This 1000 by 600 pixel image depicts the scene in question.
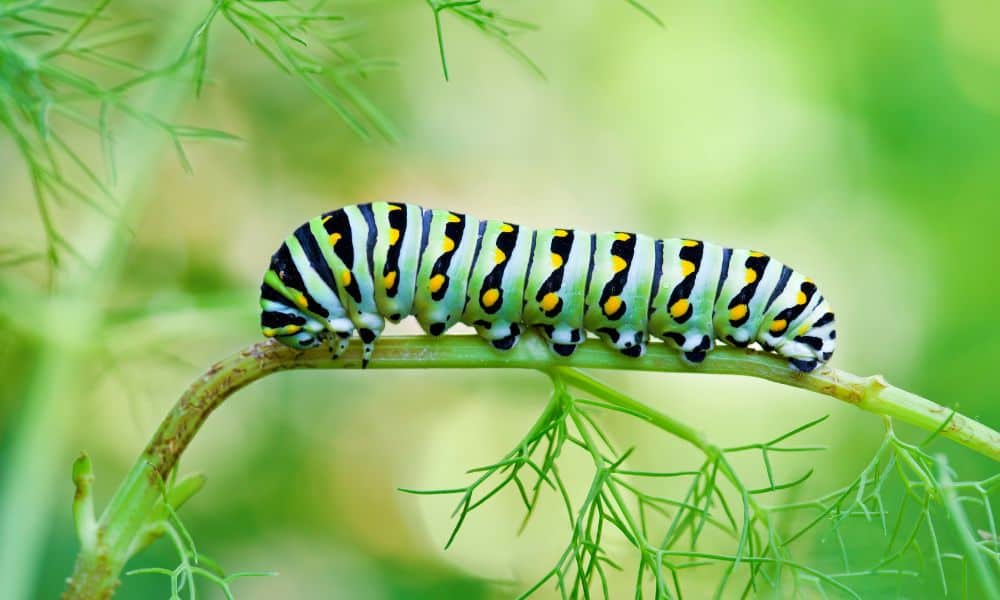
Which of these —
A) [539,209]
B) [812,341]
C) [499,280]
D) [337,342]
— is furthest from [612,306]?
[539,209]

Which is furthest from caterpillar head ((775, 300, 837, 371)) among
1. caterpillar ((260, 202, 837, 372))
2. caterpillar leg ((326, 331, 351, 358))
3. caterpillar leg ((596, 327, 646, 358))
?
caterpillar leg ((326, 331, 351, 358))

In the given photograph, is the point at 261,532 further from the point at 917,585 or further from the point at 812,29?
the point at 812,29

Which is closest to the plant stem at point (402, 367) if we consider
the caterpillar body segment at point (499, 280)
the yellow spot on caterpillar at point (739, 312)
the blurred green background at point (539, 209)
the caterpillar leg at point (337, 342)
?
the caterpillar leg at point (337, 342)

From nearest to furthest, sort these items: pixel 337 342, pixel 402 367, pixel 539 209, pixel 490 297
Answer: pixel 402 367, pixel 337 342, pixel 490 297, pixel 539 209

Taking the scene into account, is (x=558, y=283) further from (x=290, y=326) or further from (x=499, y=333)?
(x=290, y=326)

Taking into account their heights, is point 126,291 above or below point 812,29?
below

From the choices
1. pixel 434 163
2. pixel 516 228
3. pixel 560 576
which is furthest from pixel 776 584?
pixel 434 163
